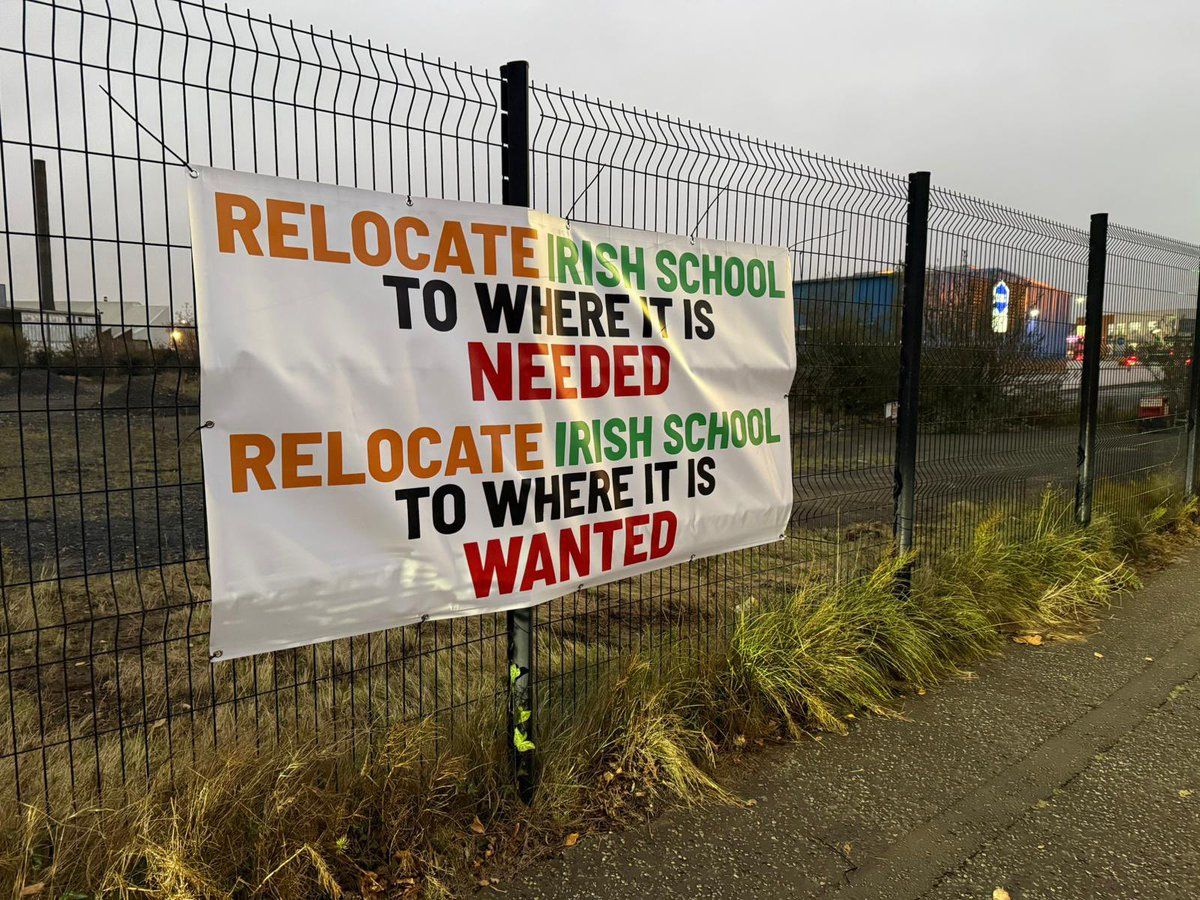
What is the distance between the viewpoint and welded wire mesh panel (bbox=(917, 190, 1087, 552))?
5543 mm

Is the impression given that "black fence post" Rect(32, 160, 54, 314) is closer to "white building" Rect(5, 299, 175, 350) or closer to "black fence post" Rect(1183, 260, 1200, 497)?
"white building" Rect(5, 299, 175, 350)

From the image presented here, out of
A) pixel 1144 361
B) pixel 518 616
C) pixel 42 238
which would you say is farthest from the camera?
pixel 1144 361

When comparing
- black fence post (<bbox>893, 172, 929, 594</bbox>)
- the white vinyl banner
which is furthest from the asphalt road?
black fence post (<bbox>893, 172, 929, 594</bbox>)

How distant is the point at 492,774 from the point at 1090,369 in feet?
20.1

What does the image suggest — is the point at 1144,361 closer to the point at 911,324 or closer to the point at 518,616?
the point at 911,324

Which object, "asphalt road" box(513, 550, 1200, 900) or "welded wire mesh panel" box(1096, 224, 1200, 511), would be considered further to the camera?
"welded wire mesh panel" box(1096, 224, 1200, 511)

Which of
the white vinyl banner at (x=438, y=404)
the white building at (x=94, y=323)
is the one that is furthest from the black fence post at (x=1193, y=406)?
the white building at (x=94, y=323)

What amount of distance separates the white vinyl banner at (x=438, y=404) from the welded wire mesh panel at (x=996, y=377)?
90.3 inches

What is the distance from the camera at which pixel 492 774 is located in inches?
128

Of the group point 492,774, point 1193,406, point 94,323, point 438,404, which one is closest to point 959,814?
point 492,774

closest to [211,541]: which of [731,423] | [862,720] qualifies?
[731,423]

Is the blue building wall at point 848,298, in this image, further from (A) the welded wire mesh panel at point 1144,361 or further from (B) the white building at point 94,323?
(A) the welded wire mesh panel at point 1144,361

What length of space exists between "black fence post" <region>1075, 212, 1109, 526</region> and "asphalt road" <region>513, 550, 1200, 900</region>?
2.68m

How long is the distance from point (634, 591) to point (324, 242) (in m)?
4.15
